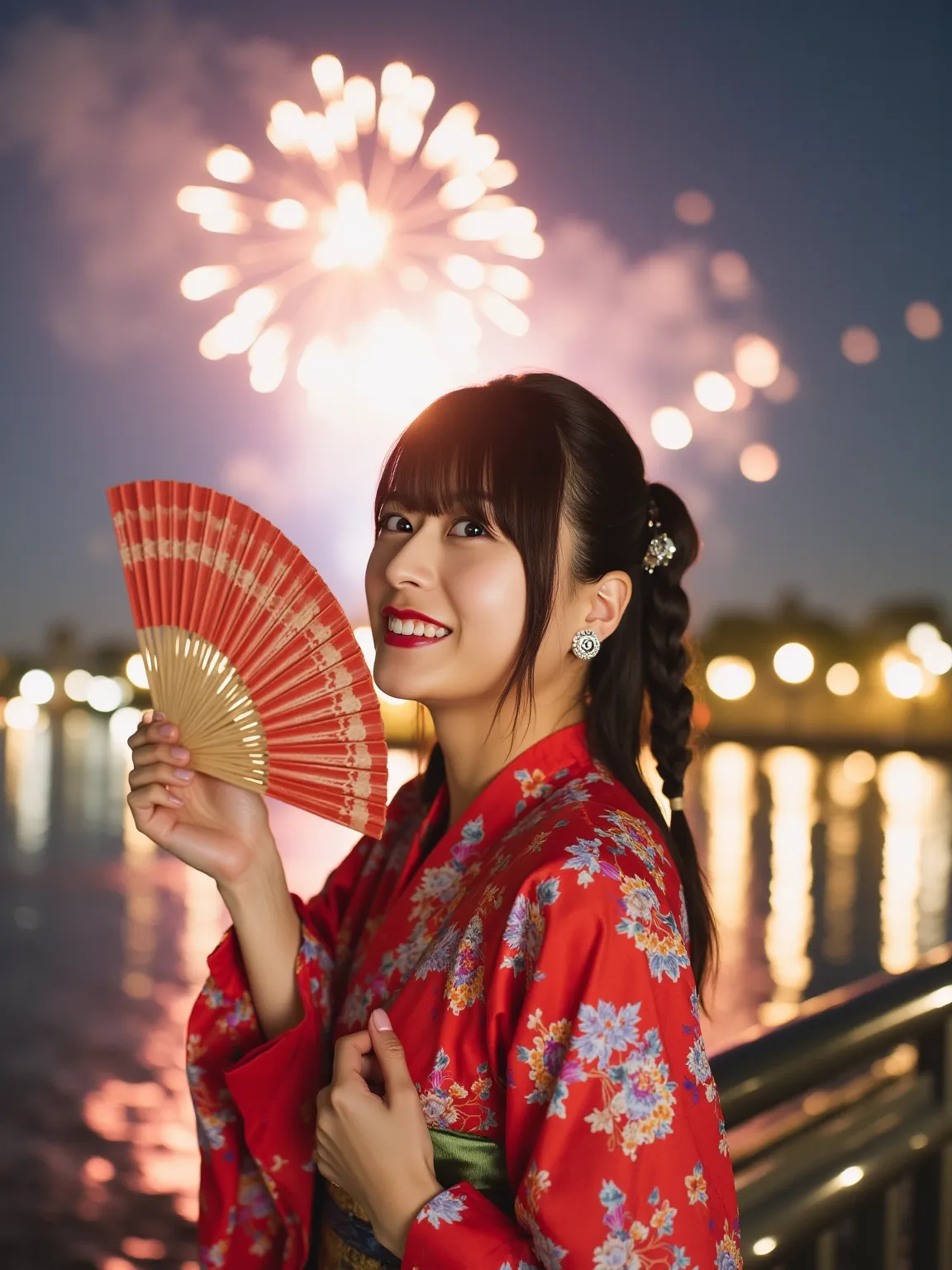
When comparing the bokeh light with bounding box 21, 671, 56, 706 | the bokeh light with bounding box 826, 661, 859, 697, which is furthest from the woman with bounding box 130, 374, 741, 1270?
the bokeh light with bounding box 21, 671, 56, 706

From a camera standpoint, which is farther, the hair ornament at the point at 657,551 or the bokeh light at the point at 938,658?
the bokeh light at the point at 938,658

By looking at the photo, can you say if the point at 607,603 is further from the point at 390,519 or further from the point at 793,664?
the point at 793,664

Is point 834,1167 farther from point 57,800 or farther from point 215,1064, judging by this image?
point 57,800

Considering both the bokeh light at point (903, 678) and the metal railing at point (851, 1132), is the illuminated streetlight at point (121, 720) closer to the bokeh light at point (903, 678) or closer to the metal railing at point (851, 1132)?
the bokeh light at point (903, 678)

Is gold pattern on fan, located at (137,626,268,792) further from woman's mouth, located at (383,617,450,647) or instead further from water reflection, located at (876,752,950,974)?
water reflection, located at (876,752,950,974)

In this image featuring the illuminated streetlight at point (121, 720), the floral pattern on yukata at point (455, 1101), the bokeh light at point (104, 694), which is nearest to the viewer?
the floral pattern on yukata at point (455, 1101)

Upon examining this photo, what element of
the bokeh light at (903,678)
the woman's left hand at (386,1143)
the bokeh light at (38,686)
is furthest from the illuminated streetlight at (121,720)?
the woman's left hand at (386,1143)

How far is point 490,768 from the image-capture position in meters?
1.44

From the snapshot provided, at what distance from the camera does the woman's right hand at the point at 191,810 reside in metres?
1.30

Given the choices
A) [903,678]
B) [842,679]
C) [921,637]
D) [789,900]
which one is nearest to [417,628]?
[789,900]

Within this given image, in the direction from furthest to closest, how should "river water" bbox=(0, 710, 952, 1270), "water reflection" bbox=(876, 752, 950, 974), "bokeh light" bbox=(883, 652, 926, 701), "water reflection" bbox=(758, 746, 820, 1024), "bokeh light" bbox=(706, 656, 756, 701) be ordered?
"bokeh light" bbox=(706, 656, 756, 701)
"bokeh light" bbox=(883, 652, 926, 701)
"water reflection" bbox=(876, 752, 950, 974)
"water reflection" bbox=(758, 746, 820, 1024)
"river water" bbox=(0, 710, 952, 1270)

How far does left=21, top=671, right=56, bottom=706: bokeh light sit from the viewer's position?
68.0 m

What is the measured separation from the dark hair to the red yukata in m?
0.10

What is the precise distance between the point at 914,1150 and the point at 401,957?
0.72m
